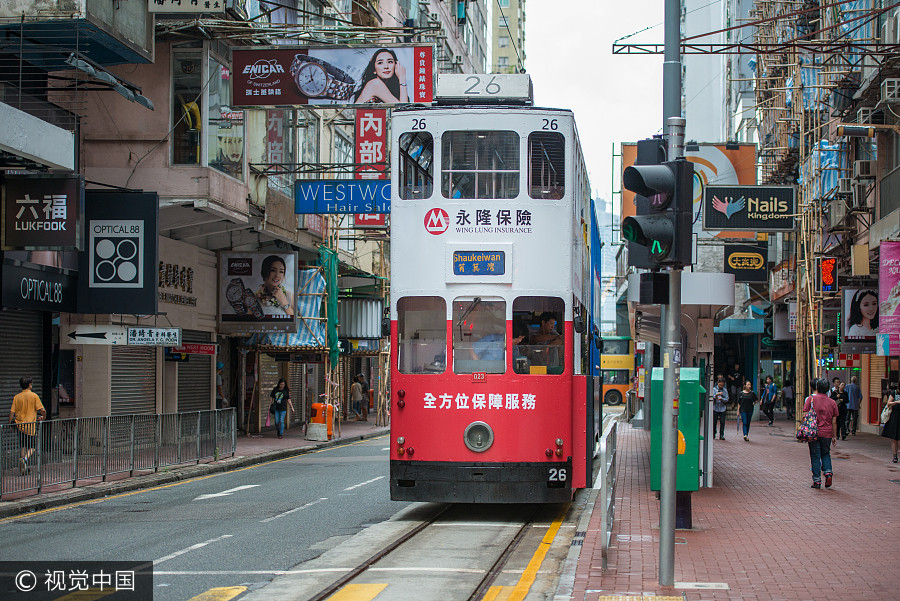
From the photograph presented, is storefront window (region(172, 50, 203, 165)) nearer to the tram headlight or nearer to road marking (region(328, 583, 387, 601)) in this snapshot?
the tram headlight

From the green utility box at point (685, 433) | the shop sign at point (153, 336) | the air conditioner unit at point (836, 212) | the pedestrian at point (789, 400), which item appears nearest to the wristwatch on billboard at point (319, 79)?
the shop sign at point (153, 336)

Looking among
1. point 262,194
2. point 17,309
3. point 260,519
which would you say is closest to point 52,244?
point 17,309

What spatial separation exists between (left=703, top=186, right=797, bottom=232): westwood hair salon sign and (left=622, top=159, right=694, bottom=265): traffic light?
2327 cm

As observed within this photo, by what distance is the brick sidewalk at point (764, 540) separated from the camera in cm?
873

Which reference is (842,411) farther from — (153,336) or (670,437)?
(670,437)

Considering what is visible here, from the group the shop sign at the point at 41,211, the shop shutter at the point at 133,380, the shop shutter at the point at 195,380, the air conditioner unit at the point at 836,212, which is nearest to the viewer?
the shop sign at the point at 41,211

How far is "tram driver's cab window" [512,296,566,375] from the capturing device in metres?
12.8

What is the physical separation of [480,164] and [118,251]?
1055 cm

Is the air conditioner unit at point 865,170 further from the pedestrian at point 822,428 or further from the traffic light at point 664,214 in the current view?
the traffic light at point 664,214

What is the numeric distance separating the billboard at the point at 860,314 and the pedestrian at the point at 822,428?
9993mm

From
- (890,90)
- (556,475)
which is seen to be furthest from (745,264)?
(556,475)

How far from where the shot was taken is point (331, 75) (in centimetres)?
2230

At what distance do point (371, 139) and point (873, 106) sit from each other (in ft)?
42.7

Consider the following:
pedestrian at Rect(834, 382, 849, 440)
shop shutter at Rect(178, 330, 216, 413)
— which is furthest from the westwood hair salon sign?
shop shutter at Rect(178, 330, 216, 413)
